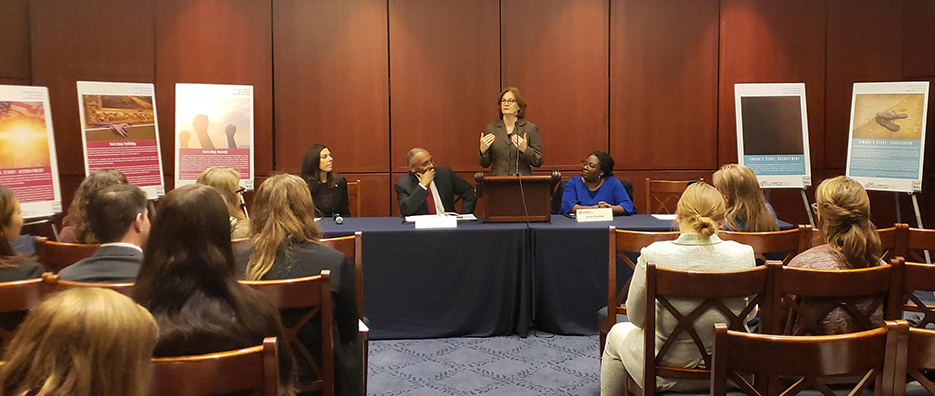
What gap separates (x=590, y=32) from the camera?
666 centimetres

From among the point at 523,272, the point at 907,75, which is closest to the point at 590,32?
the point at 907,75

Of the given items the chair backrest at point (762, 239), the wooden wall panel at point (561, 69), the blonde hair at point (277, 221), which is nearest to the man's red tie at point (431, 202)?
the wooden wall panel at point (561, 69)

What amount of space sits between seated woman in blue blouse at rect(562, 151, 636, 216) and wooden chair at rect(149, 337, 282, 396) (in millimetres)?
3829

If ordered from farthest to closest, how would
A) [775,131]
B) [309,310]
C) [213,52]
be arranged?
[775,131] → [213,52] → [309,310]

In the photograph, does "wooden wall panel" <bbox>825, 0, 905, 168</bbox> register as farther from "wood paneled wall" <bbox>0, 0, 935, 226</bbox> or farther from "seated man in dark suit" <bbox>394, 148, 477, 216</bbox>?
"seated man in dark suit" <bbox>394, 148, 477, 216</bbox>

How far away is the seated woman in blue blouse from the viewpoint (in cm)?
513

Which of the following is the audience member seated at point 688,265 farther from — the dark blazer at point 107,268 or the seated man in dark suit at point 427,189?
the seated man in dark suit at point 427,189

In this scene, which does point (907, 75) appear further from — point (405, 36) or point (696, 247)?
point (696, 247)

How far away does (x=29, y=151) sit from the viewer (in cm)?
534

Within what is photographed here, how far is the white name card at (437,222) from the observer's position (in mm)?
4211

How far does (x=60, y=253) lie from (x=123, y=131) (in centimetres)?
328

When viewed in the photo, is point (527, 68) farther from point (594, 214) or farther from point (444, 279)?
point (444, 279)

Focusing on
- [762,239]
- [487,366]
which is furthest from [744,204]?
[487,366]

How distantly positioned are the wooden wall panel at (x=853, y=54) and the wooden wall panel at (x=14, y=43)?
269 inches
